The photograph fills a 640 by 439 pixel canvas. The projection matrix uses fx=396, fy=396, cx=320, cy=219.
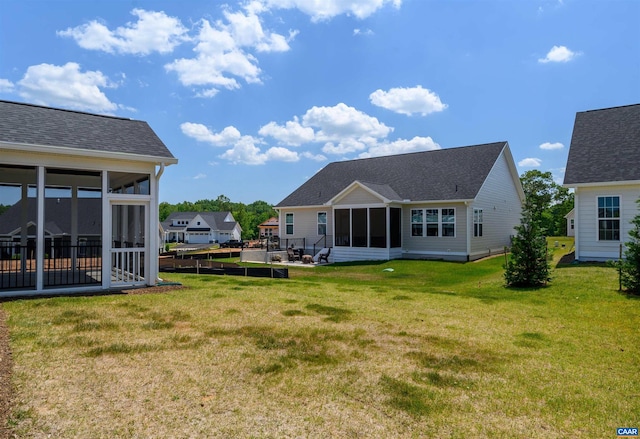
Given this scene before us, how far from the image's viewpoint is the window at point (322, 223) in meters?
24.3

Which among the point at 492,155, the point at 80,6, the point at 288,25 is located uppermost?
the point at 288,25

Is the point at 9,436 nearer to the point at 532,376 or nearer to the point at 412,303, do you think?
the point at 532,376

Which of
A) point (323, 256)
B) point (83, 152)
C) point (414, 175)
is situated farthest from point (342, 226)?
point (83, 152)

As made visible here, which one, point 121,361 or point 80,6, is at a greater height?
point 80,6

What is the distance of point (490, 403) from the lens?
369 centimetres

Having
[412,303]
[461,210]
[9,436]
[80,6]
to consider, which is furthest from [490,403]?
[461,210]

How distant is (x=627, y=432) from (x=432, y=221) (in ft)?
58.8

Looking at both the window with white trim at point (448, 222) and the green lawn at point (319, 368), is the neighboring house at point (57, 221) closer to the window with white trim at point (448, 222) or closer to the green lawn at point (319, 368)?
the green lawn at point (319, 368)

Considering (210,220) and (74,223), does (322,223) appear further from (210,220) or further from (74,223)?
(210,220)

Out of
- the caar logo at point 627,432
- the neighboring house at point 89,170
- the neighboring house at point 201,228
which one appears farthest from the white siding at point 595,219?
the neighboring house at point 201,228

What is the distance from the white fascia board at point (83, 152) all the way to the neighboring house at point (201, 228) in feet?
212

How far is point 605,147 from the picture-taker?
54.5 ft

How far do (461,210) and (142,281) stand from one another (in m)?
15.3

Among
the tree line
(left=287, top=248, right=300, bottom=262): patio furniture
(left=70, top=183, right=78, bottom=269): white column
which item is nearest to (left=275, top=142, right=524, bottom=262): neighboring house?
(left=287, top=248, right=300, bottom=262): patio furniture
